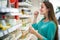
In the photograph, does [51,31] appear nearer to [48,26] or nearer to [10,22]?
[48,26]

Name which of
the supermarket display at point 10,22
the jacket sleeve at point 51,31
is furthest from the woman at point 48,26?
the supermarket display at point 10,22

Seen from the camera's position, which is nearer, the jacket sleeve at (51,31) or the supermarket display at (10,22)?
the supermarket display at (10,22)

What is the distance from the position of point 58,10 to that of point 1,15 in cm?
316

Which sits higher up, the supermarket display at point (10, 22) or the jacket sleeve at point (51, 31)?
the supermarket display at point (10, 22)

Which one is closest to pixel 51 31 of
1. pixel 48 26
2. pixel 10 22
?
pixel 48 26

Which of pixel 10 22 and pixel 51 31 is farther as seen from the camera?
pixel 51 31

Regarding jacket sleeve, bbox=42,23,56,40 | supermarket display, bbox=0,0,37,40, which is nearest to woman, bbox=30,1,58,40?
jacket sleeve, bbox=42,23,56,40

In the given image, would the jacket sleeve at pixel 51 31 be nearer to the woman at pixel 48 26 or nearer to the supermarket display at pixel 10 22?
the woman at pixel 48 26

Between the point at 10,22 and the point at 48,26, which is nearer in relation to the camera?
the point at 10,22

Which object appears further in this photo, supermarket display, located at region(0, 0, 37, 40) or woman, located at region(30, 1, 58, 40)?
woman, located at region(30, 1, 58, 40)

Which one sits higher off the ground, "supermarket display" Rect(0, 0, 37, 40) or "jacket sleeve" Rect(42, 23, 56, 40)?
"supermarket display" Rect(0, 0, 37, 40)

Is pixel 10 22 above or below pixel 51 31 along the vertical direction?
above

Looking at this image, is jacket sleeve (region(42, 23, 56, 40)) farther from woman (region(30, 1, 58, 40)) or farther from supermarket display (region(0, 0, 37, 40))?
supermarket display (region(0, 0, 37, 40))

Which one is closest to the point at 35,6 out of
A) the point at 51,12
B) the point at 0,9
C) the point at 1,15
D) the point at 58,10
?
the point at 58,10
